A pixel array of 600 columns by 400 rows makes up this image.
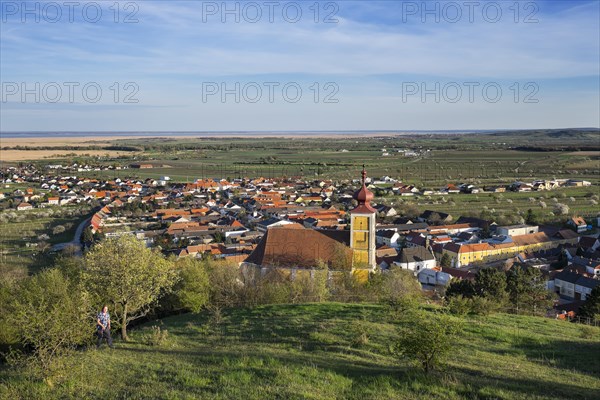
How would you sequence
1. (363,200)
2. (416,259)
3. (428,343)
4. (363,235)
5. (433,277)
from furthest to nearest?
(416,259) → (433,277) → (363,200) → (363,235) → (428,343)

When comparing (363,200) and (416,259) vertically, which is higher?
(363,200)

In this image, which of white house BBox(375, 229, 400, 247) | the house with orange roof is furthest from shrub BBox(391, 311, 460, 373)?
the house with orange roof

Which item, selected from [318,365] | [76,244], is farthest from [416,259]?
[318,365]

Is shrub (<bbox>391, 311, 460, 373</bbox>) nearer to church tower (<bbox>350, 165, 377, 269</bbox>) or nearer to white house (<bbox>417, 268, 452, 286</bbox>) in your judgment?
church tower (<bbox>350, 165, 377, 269</bbox>)

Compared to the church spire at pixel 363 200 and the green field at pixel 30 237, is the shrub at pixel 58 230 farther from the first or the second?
the church spire at pixel 363 200

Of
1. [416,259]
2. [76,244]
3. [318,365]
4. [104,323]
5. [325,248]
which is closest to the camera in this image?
[318,365]

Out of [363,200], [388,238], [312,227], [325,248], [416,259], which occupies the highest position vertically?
[363,200]

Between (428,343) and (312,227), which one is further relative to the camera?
(312,227)

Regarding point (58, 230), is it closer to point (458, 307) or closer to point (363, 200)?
point (363, 200)
